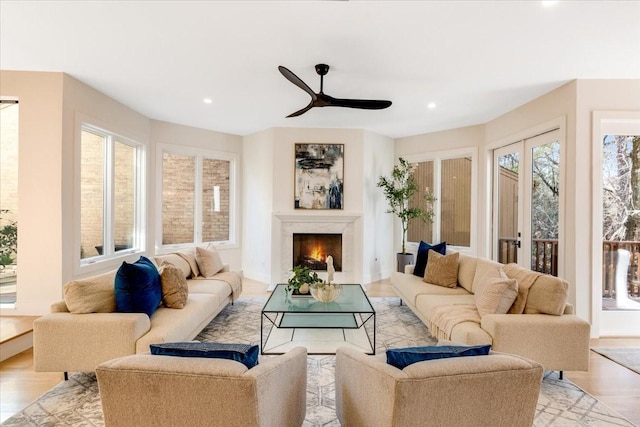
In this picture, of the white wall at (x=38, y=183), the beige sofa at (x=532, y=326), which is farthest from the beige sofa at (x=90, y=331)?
the beige sofa at (x=532, y=326)

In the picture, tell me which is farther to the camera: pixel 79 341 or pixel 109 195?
pixel 109 195

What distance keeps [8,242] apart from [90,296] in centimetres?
236

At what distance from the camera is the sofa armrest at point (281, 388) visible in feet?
4.46

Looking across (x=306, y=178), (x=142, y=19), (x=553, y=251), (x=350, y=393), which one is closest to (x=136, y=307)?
(x=350, y=393)

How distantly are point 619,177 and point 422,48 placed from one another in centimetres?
286

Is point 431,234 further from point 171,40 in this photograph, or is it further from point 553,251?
point 171,40

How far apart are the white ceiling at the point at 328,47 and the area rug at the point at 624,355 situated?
9.51 ft

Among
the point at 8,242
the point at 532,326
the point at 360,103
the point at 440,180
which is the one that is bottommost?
the point at 532,326

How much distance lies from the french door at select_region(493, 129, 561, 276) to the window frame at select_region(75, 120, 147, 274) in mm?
5808

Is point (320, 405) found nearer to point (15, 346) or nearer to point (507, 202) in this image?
point (15, 346)

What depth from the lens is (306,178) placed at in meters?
5.90

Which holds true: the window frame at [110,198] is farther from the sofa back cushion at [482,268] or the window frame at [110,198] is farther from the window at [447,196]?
the window at [447,196]

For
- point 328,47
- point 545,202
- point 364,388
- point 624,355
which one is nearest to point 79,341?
point 364,388

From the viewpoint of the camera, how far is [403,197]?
601cm
